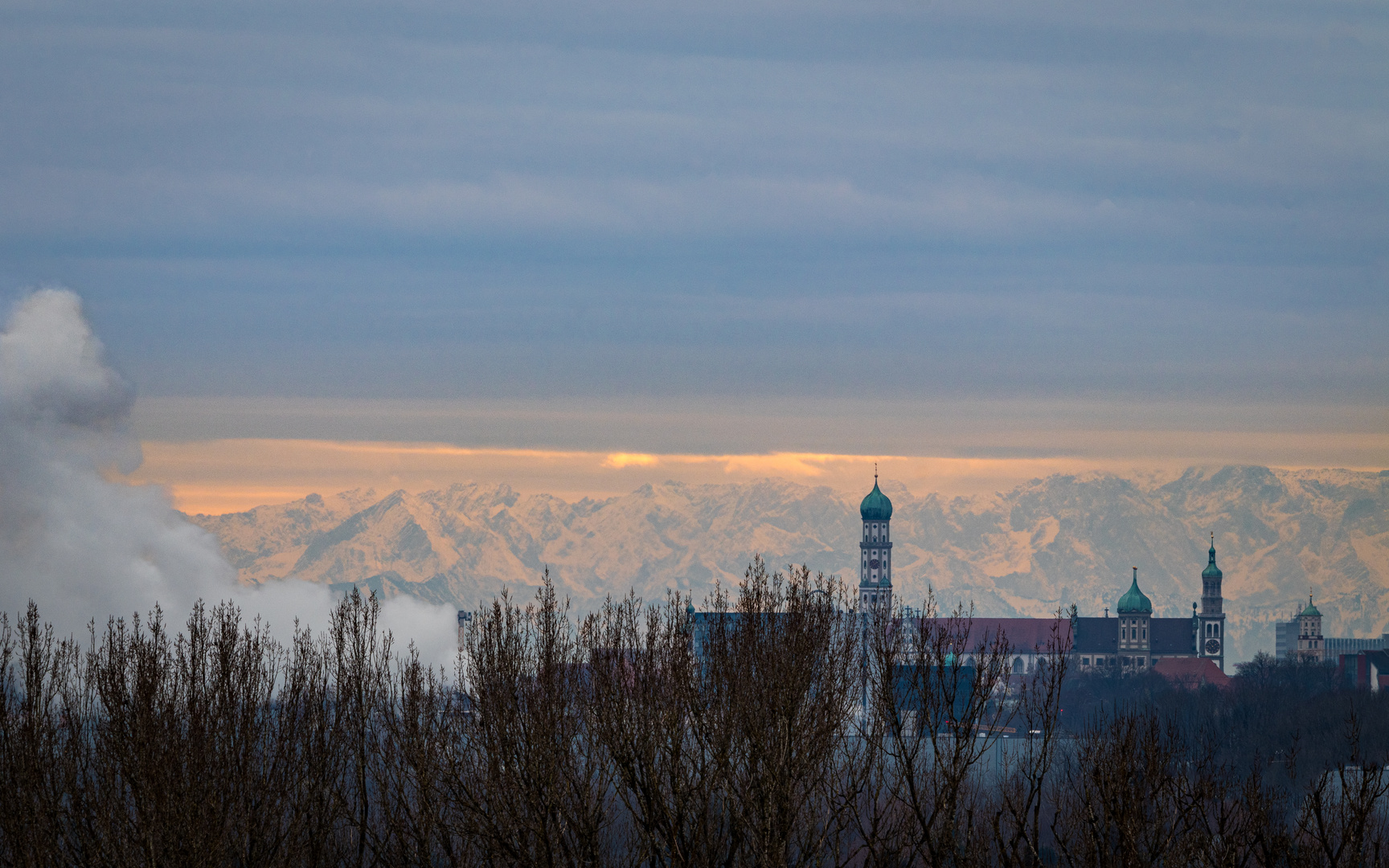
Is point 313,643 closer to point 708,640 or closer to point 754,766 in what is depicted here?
point 708,640

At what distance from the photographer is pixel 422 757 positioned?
48750mm

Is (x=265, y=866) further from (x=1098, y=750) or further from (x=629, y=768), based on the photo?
(x=1098, y=750)

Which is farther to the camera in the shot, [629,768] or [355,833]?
[355,833]

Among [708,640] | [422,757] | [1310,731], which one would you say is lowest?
[1310,731]

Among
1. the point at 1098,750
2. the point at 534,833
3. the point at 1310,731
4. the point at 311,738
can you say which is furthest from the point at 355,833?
the point at 1310,731

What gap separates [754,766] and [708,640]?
8188mm

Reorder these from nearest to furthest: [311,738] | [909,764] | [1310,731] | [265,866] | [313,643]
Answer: [909,764], [265,866], [311,738], [313,643], [1310,731]

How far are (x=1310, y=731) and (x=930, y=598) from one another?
419 feet

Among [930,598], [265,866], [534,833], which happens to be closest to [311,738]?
[265,866]

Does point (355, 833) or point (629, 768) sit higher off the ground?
point (629, 768)

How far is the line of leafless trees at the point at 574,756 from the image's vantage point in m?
43.6

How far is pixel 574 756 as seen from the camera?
49.8m

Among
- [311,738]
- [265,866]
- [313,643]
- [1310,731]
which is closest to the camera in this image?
[265,866]

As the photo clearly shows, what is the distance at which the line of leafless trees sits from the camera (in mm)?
43562
